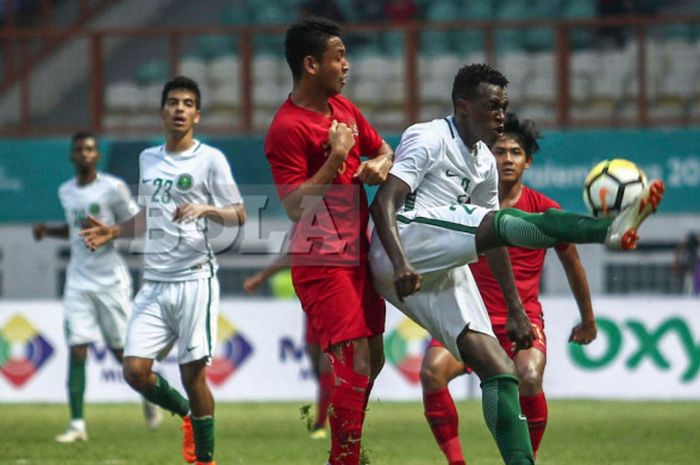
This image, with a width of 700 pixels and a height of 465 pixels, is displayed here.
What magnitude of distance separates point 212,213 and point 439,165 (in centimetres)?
196

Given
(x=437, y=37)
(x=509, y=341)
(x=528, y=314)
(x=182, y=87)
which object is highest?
(x=437, y=37)

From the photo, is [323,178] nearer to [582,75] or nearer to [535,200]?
[535,200]

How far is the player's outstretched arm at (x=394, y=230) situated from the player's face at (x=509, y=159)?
190cm

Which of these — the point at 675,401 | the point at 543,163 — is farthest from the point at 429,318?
the point at 543,163

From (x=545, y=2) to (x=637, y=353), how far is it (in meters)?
6.79

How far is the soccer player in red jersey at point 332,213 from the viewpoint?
720 cm

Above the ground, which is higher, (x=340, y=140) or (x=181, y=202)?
(x=340, y=140)

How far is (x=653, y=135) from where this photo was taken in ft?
60.0

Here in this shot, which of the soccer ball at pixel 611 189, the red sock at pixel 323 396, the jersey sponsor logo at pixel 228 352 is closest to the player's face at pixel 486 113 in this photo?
the soccer ball at pixel 611 189

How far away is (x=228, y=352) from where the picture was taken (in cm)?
1659

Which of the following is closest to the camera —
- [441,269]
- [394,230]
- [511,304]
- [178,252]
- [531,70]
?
[394,230]

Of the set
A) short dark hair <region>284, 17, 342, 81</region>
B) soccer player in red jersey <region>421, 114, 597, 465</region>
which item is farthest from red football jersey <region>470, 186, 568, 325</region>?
short dark hair <region>284, 17, 342, 81</region>

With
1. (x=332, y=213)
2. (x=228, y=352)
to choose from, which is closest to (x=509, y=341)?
(x=332, y=213)

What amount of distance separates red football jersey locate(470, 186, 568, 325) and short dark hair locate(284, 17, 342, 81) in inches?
80.2
